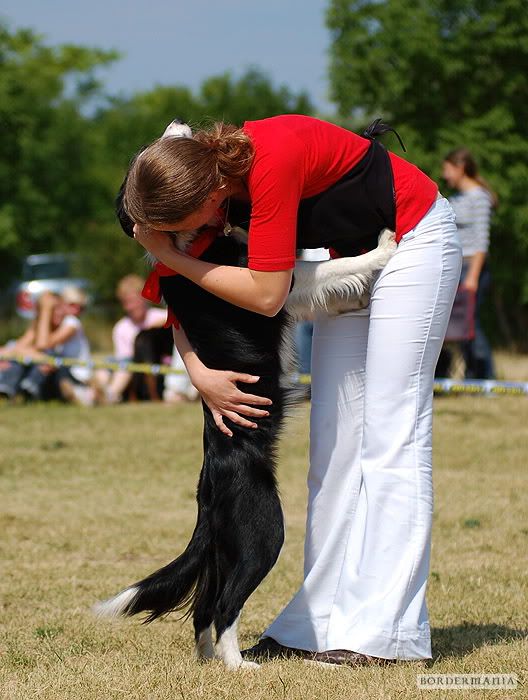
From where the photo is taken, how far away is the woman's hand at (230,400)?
338 cm

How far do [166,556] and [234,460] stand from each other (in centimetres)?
204

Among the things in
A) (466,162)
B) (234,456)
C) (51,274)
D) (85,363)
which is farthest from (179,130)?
(51,274)

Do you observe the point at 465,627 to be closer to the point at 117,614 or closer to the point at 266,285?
the point at 117,614

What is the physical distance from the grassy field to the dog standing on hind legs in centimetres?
16

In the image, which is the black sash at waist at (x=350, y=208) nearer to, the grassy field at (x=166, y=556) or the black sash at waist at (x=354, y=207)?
the black sash at waist at (x=354, y=207)

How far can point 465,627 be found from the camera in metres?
4.07

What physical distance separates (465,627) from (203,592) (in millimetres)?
1172

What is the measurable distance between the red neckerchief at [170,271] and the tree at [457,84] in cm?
1419

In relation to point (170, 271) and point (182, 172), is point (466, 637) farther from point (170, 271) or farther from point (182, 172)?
point (182, 172)

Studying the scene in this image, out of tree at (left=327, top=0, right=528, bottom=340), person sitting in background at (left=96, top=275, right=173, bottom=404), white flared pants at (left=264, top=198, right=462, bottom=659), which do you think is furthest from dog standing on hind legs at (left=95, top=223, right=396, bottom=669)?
tree at (left=327, top=0, right=528, bottom=340)

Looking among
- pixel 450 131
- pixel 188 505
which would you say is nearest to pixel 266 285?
pixel 188 505

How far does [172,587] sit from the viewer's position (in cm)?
346

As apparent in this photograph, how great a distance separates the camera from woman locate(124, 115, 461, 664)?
3109 millimetres

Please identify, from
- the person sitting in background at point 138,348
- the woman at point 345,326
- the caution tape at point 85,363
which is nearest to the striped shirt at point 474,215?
the caution tape at point 85,363
